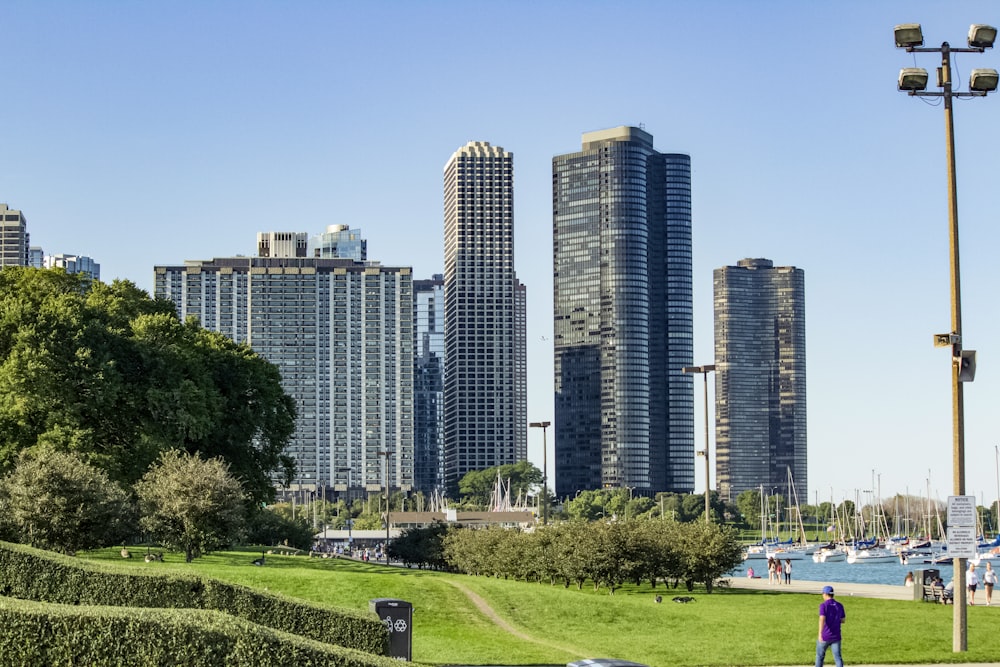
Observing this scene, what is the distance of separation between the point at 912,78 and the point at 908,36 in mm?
1049

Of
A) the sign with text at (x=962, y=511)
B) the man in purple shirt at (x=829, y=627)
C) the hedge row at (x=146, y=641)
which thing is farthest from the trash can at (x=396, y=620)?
the sign with text at (x=962, y=511)

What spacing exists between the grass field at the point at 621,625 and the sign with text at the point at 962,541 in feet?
8.25

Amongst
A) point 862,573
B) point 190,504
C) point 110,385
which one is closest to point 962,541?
point 190,504

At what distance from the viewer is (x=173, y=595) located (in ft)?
72.2

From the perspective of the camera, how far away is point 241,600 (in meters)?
22.4

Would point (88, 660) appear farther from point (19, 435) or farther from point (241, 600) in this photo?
point (19, 435)

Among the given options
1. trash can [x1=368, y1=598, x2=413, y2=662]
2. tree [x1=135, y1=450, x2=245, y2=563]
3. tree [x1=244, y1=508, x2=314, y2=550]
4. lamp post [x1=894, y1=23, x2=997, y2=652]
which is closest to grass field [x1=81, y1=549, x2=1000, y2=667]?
lamp post [x1=894, y1=23, x2=997, y2=652]

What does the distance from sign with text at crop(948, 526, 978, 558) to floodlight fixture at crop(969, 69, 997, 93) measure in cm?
945

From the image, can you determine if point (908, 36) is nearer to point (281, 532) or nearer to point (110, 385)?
point (110, 385)

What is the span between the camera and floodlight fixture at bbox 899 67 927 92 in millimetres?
27453

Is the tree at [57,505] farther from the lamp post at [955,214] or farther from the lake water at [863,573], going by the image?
the lake water at [863,573]

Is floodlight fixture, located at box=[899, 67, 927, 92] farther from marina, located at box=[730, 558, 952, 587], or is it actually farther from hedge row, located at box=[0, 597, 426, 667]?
marina, located at box=[730, 558, 952, 587]

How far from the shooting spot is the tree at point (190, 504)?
5244cm

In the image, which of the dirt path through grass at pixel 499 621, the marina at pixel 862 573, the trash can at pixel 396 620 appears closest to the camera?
the trash can at pixel 396 620
